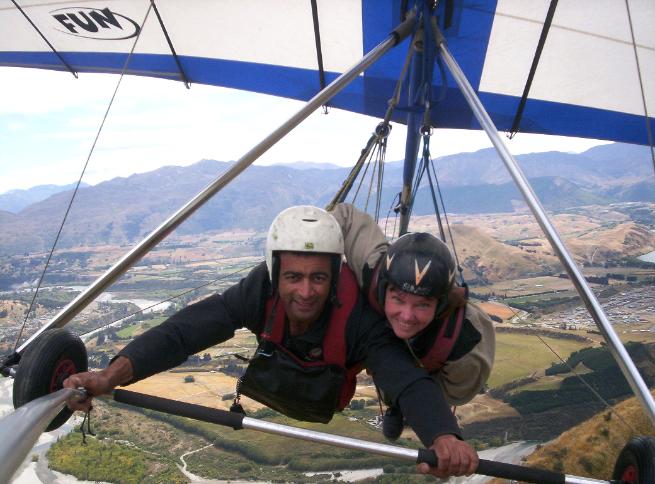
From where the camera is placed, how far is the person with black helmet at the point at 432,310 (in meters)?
1.71

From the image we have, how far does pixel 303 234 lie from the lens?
6.13 feet

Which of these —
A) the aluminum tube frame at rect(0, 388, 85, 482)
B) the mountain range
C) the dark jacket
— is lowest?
the aluminum tube frame at rect(0, 388, 85, 482)

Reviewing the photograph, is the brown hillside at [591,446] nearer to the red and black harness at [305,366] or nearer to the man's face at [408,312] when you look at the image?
the red and black harness at [305,366]

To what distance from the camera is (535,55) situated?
13.8 ft

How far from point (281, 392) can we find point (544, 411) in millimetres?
26134

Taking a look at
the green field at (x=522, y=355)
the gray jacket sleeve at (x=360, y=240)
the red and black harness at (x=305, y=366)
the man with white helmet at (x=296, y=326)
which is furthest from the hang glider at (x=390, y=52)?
A: the green field at (x=522, y=355)

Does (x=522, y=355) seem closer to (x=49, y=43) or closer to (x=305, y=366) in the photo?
(x=49, y=43)

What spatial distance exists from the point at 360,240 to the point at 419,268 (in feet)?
1.82

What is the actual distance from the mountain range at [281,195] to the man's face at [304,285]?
62550 millimetres

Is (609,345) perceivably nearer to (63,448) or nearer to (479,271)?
(63,448)

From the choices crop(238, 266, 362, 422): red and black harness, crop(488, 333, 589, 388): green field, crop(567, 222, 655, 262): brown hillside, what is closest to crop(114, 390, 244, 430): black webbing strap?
crop(238, 266, 362, 422): red and black harness

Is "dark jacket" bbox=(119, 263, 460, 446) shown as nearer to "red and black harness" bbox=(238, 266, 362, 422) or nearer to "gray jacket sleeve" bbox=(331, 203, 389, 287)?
"red and black harness" bbox=(238, 266, 362, 422)

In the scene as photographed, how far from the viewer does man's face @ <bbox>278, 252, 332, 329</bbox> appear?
1829mm

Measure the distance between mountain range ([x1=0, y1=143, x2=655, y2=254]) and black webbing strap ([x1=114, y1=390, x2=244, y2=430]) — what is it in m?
62.8
